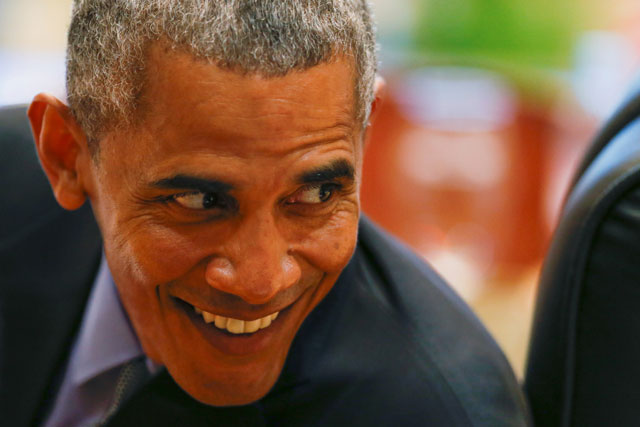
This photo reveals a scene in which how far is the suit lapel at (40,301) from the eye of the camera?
1305mm

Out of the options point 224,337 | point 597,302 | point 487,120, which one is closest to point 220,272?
point 224,337

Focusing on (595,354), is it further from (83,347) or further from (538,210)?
(538,210)

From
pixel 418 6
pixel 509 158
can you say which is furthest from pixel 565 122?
pixel 418 6

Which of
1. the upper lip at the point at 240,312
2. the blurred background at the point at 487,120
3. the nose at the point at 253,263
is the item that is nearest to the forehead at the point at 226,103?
the nose at the point at 253,263

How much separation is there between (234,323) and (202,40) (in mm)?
400

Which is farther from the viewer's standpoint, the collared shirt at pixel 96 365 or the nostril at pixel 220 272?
the collared shirt at pixel 96 365

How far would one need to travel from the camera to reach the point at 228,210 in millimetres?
1002

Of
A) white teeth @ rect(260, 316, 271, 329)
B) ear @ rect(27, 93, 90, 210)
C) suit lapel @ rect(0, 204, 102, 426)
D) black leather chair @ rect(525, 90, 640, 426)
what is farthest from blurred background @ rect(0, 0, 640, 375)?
ear @ rect(27, 93, 90, 210)

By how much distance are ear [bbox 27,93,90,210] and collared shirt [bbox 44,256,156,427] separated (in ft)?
0.84

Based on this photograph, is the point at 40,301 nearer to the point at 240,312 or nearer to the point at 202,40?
the point at 240,312

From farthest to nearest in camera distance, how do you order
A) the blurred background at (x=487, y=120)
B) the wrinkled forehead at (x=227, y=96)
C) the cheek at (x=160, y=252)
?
the blurred background at (x=487, y=120) < the cheek at (x=160, y=252) < the wrinkled forehead at (x=227, y=96)

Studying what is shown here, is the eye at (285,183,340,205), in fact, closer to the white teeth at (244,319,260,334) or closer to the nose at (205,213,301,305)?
the nose at (205,213,301,305)

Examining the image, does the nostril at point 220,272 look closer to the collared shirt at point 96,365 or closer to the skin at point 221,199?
the skin at point 221,199

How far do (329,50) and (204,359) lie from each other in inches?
18.6
